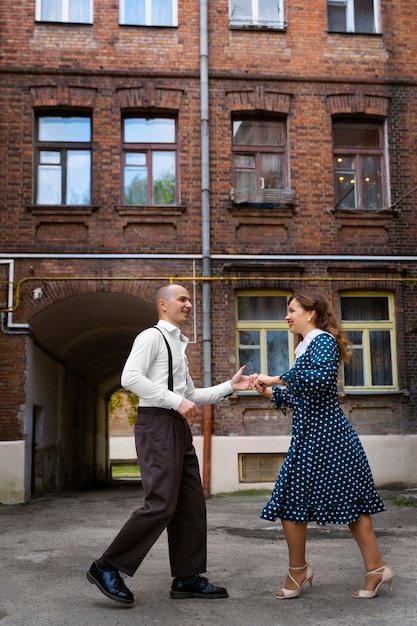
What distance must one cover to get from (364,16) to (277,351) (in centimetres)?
720

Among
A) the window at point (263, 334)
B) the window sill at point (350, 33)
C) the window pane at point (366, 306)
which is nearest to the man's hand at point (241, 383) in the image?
the window at point (263, 334)

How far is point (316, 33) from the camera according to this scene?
16.1 m

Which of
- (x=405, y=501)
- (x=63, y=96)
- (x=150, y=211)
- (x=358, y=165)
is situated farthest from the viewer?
(x=358, y=165)

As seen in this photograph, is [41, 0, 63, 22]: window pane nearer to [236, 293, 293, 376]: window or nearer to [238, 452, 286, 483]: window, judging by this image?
[236, 293, 293, 376]: window

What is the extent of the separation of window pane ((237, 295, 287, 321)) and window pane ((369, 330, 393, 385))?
185 cm

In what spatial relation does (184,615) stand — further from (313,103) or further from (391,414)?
(313,103)

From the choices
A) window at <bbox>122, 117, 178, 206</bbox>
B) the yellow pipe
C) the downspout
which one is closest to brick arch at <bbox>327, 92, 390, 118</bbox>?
the downspout

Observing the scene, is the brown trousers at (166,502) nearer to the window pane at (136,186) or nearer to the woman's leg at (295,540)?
the woman's leg at (295,540)

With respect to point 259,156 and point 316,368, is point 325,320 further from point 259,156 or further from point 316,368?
point 259,156

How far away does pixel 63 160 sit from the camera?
1551cm

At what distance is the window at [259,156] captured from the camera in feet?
51.8

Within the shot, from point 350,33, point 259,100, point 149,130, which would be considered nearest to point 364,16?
point 350,33

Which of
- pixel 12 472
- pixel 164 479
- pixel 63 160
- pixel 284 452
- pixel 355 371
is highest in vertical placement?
pixel 63 160

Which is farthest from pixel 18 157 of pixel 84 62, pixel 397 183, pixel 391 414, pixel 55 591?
pixel 55 591
